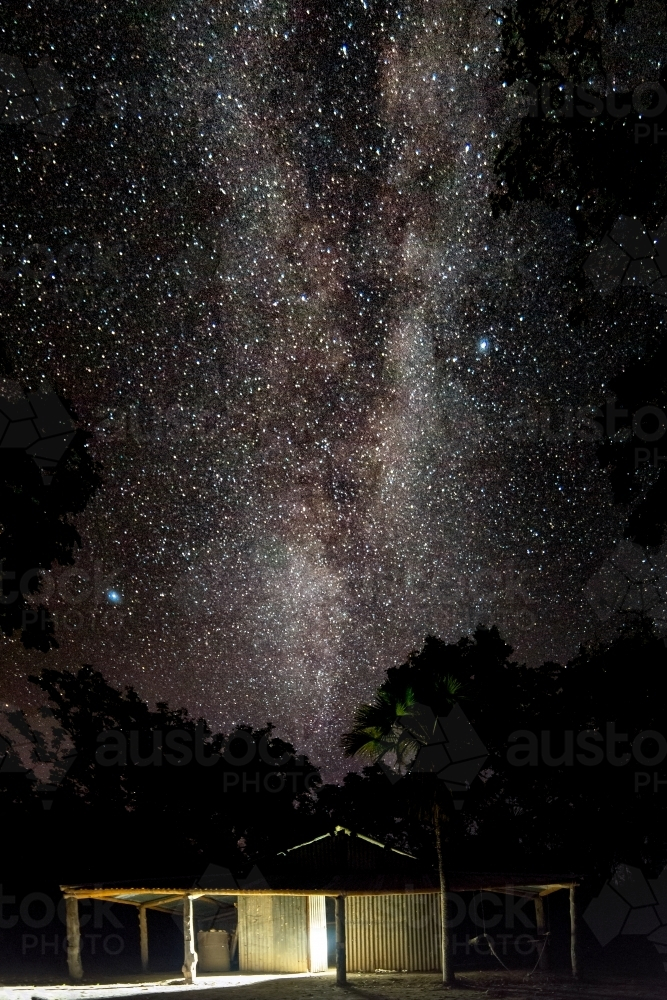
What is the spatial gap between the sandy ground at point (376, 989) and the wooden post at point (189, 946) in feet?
1.03

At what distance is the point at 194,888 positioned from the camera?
22.1m

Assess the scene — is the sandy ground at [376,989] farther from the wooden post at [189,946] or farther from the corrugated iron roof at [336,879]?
the corrugated iron roof at [336,879]

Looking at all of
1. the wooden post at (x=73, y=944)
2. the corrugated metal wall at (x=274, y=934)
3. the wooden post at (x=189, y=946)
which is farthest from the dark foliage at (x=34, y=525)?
the corrugated metal wall at (x=274, y=934)

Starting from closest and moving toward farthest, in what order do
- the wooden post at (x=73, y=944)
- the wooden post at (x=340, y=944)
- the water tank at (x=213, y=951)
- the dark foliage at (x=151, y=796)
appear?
the wooden post at (x=340, y=944) → the wooden post at (x=73, y=944) → the water tank at (x=213, y=951) → the dark foliage at (x=151, y=796)

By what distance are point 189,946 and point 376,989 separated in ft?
17.0

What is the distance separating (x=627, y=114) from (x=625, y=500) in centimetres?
435

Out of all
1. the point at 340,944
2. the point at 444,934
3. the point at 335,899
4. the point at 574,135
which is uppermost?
the point at 574,135

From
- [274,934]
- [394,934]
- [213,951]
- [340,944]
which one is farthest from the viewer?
[213,951]

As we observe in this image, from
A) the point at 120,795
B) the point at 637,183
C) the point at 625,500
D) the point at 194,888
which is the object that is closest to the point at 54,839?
the point at 120,795

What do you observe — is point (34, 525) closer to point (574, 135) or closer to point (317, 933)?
point (574, 135)

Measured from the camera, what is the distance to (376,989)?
19625 millimetres

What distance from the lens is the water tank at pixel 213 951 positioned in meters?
26.7

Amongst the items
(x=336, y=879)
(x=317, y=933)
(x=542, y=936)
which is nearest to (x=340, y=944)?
(x=336, y=879)

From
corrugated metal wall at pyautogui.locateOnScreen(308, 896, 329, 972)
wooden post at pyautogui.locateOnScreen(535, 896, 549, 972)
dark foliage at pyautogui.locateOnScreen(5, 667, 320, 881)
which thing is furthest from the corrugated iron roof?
dark foliage at pyautogui.locateOnScreen(5, 667, 320, 881)
